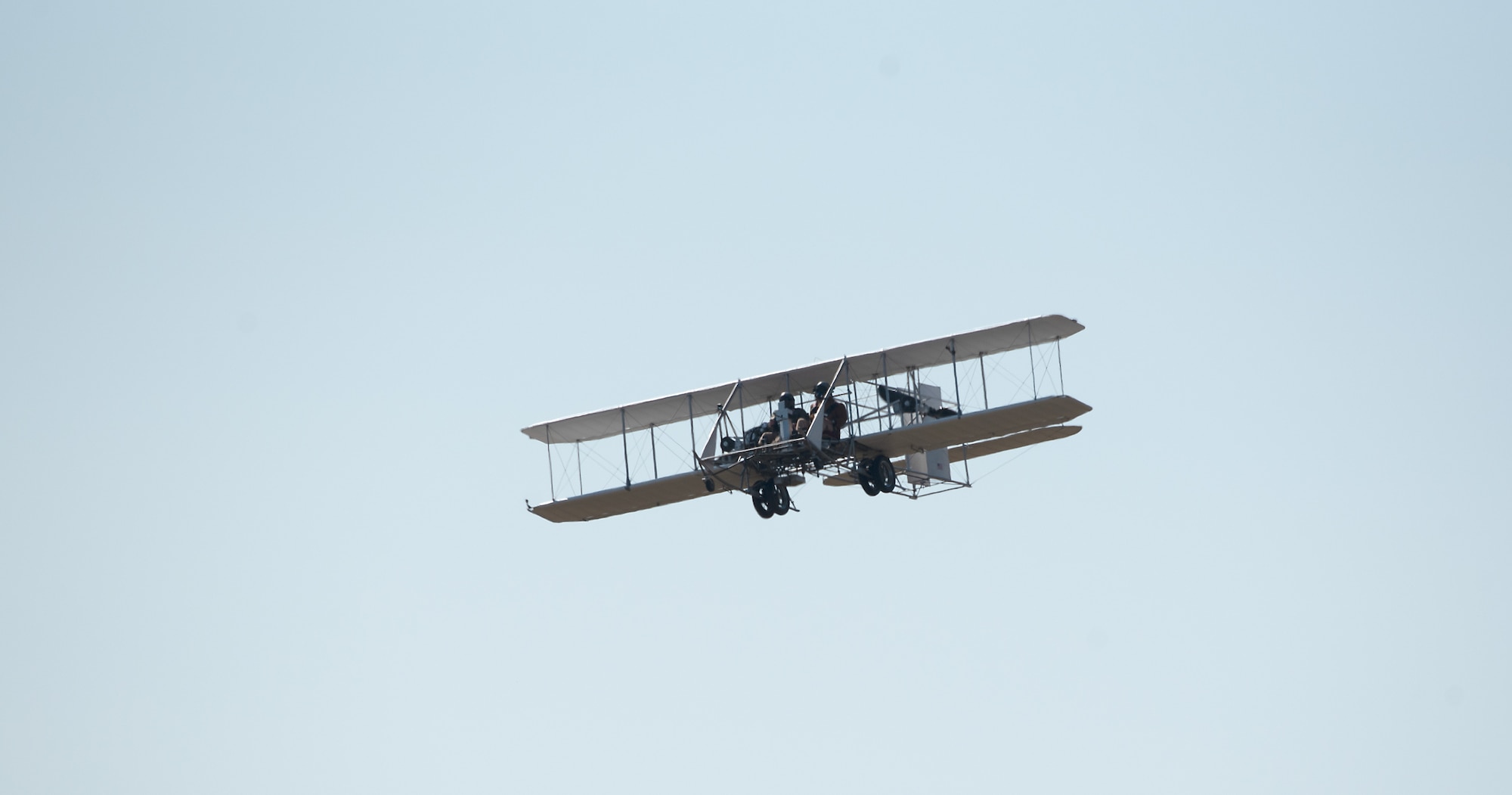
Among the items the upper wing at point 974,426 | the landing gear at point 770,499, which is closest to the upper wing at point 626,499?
the landing gear at point 770,499

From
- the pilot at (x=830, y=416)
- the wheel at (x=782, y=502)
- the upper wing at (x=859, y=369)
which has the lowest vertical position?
the wheel at (x=782, y=502)

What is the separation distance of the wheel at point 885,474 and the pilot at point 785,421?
181 cm

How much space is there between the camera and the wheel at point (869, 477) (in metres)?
50.8

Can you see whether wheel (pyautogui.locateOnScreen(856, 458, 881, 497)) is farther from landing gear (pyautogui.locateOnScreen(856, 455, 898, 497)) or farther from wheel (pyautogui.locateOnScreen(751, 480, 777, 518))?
wheel (pyautogui.locateOnScreen(751, 480, 777, 518))

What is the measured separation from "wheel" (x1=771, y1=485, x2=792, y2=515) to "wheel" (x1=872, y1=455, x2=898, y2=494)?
77.4 inches

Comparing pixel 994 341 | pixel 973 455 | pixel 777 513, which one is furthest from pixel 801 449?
pixel 973 455

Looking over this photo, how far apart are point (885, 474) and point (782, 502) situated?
2289 mm

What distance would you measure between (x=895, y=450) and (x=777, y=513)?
2899 millimetres

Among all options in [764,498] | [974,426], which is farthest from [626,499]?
[974,426]

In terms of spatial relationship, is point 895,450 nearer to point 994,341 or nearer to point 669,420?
point 994,341

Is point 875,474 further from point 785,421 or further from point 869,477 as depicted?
point 785,421

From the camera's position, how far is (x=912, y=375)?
51.8 meters

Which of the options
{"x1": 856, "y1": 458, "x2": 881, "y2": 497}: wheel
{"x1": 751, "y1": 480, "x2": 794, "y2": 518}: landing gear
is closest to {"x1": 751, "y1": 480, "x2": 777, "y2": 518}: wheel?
{"x1": 751, "y1": 480, "x2": 794, "y2": 518}: landing gear

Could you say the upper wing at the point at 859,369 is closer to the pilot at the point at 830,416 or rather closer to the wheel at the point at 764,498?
the pilot at the point at 830,416
